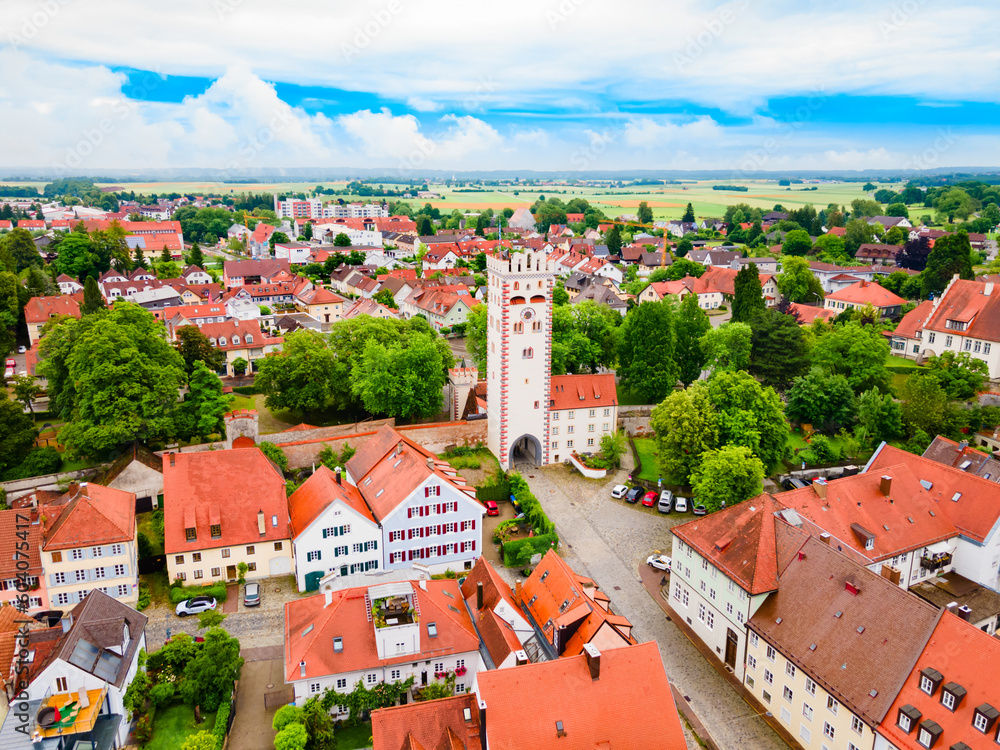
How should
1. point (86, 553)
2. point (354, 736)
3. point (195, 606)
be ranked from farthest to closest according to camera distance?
point (195, 606), point (86, 553), point (354, 736)

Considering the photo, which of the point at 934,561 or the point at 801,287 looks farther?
the point at 801,287

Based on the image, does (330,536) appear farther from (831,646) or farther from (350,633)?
(831,646)

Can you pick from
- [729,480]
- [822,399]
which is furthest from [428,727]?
[822,399]

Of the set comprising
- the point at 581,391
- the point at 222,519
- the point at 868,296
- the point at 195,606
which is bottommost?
the point at 195,606

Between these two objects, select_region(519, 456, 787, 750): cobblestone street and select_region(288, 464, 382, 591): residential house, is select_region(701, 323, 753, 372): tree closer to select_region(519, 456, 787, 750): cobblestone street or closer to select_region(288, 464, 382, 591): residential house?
select_region(519, 456, 787, 750): cobblestone street

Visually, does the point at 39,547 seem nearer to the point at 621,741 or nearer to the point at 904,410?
the point at 621,741
